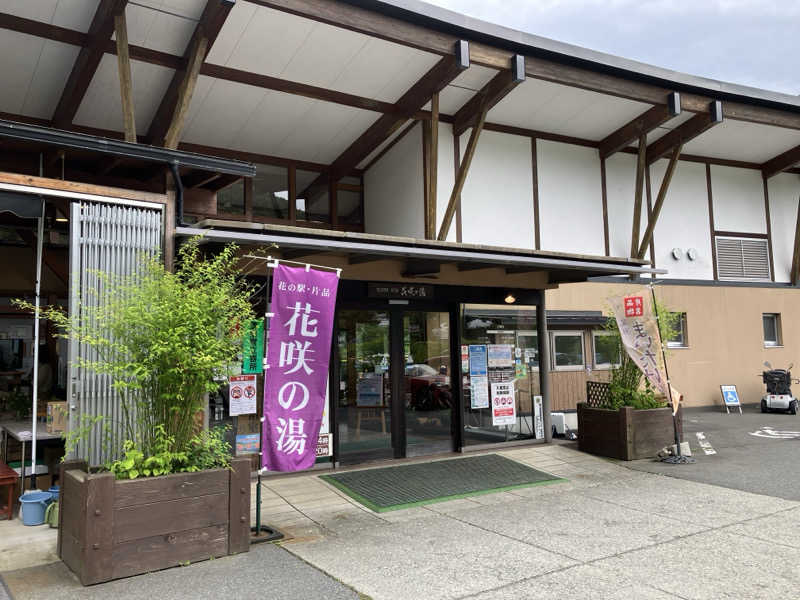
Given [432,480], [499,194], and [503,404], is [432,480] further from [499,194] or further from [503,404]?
[499,194]

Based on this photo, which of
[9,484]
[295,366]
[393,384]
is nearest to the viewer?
[295,366]

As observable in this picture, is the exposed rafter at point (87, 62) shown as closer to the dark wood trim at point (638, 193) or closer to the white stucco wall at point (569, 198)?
the white stucco wall at point (569, 198)

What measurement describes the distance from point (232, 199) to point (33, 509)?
533cm

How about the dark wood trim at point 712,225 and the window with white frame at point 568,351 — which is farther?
the dark wood trim at point 712,225

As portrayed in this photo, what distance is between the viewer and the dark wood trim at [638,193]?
11172 millimetres

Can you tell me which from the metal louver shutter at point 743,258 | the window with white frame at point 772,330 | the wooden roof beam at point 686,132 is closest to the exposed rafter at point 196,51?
the wooden roof beam at point 686,132

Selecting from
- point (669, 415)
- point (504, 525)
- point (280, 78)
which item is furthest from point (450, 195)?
point (504, 525)

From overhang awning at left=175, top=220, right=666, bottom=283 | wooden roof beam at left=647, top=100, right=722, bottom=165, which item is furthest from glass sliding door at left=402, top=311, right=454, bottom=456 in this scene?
wooden roof beam at left=647, top=100, right=722, bottom=165

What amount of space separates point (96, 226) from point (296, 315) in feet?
6.12

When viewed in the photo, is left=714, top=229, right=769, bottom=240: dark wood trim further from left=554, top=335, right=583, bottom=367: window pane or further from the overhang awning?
the overhang awning

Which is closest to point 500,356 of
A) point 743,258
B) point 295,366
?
point 295,366

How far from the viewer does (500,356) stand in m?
9.63

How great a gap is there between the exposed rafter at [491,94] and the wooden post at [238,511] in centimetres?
668

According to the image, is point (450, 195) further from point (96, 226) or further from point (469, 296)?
point (96, 226)
